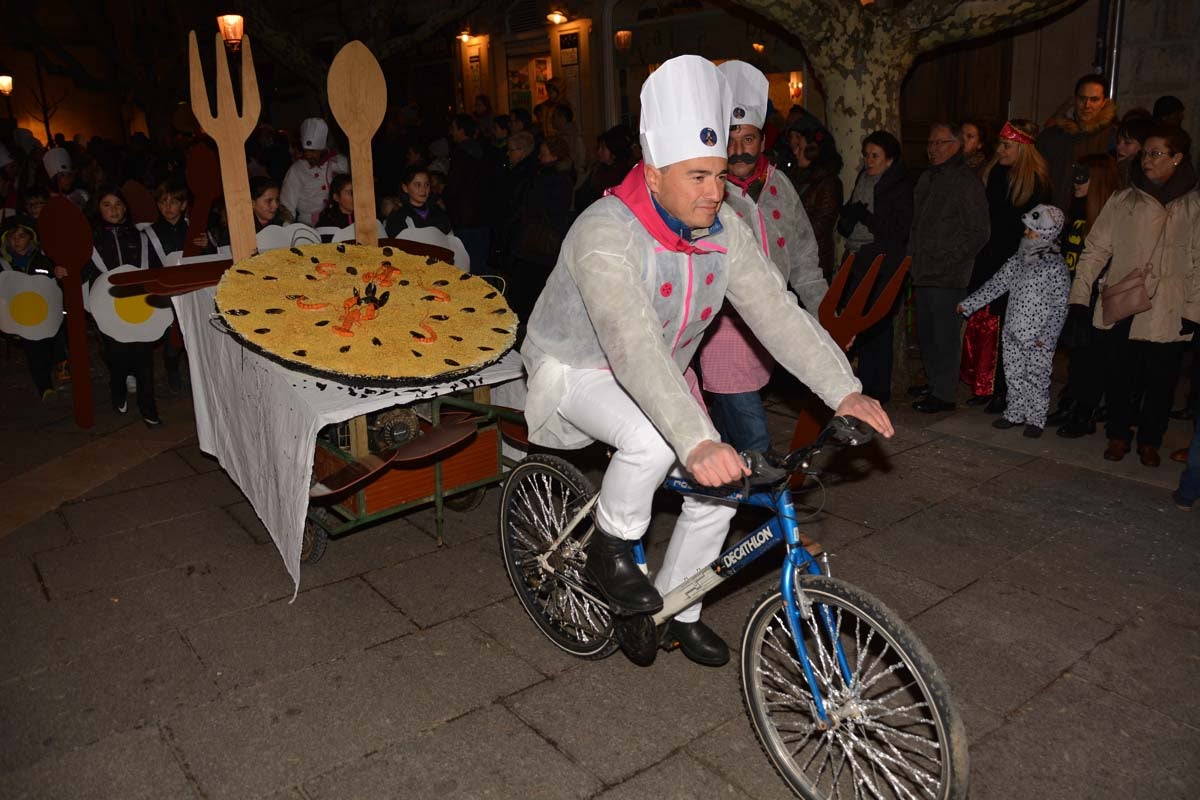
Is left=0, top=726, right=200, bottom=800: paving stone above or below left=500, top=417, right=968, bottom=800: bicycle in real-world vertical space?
below

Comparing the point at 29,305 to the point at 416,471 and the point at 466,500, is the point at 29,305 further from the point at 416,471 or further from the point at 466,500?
the point at 416,471

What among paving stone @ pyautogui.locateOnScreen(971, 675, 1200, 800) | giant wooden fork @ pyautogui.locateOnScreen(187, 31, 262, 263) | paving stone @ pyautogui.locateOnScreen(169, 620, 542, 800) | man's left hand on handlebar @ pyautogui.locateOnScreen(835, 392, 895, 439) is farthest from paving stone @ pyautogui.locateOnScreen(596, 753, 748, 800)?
giant wooden fork @ pyautogui.locateOnScreen(187, 31, 262, 263)

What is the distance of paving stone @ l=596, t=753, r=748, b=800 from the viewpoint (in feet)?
10.2

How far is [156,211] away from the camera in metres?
7.70

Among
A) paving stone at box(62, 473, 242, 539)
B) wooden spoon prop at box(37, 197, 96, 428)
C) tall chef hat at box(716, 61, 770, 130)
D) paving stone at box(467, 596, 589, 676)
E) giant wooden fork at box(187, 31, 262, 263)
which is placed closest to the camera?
paving stone at box(467, 596, 589, 676)

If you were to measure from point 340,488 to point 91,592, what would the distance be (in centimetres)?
147

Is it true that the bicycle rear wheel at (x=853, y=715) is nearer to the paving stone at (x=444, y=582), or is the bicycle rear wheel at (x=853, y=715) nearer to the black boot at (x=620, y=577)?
the black boot at (x=620, y=577)

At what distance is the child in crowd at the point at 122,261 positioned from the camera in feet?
22.9

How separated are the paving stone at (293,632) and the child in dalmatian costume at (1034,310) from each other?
4390 millimetres

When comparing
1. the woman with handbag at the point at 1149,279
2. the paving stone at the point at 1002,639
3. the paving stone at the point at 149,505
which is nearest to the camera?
the paving stone at the point at 1002,639

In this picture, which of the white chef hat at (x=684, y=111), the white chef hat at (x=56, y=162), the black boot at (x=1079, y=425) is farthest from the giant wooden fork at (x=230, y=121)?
the white chef hat at (x=56, y=162)

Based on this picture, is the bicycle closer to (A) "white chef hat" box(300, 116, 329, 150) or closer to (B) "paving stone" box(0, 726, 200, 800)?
(B) "paving stone" box(0, 726, 200, 800)

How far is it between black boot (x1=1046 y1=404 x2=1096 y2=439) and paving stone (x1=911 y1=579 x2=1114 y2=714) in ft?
7.85

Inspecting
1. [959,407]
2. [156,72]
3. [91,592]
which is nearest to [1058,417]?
[959,407]
